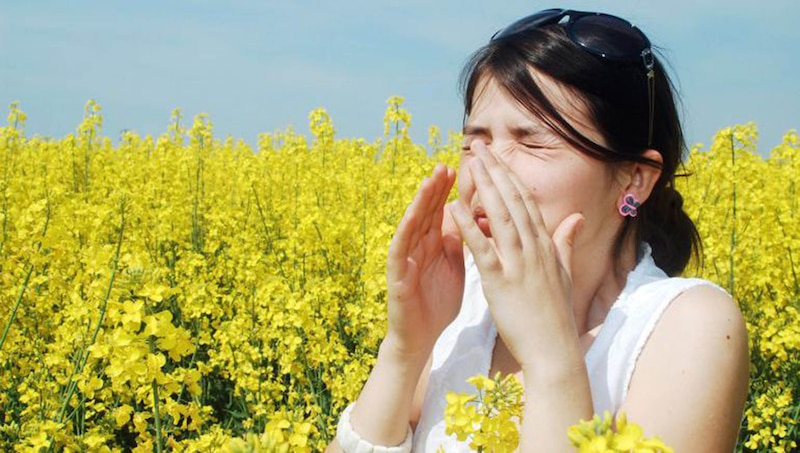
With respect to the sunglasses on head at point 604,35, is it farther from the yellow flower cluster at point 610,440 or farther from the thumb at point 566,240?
the yellow flower cluster at point 610,440

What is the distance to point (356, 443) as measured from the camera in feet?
4.67

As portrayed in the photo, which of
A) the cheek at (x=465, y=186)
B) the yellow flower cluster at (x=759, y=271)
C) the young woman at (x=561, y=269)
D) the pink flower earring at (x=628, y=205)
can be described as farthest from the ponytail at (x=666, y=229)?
the yellow flower cluster at (x=759, y=271)

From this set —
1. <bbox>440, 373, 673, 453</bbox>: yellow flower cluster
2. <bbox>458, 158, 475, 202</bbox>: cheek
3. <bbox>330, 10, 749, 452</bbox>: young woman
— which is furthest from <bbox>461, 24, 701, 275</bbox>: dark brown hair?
<bbox>440, 373, 673, 453</bbox>: yellow flower cluster

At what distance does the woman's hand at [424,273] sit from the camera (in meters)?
1.34

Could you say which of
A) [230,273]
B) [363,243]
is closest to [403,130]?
[363,243]

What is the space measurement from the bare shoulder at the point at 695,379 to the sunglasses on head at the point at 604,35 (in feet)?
1.29

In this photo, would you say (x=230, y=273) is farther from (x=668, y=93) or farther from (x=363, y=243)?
(x=668, y=93)

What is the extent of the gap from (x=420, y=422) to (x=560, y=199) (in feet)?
1.52

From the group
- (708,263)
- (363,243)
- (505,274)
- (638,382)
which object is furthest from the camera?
(363,243)

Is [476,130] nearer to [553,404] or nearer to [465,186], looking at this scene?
[465,186]

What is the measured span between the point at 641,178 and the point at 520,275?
0.53 meters

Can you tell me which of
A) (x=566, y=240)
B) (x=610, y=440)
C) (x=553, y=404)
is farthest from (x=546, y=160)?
(x=610, y=440)

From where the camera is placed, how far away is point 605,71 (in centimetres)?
143

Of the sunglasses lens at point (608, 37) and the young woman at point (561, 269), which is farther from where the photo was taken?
the sunglasses lens at point (608, 37)
